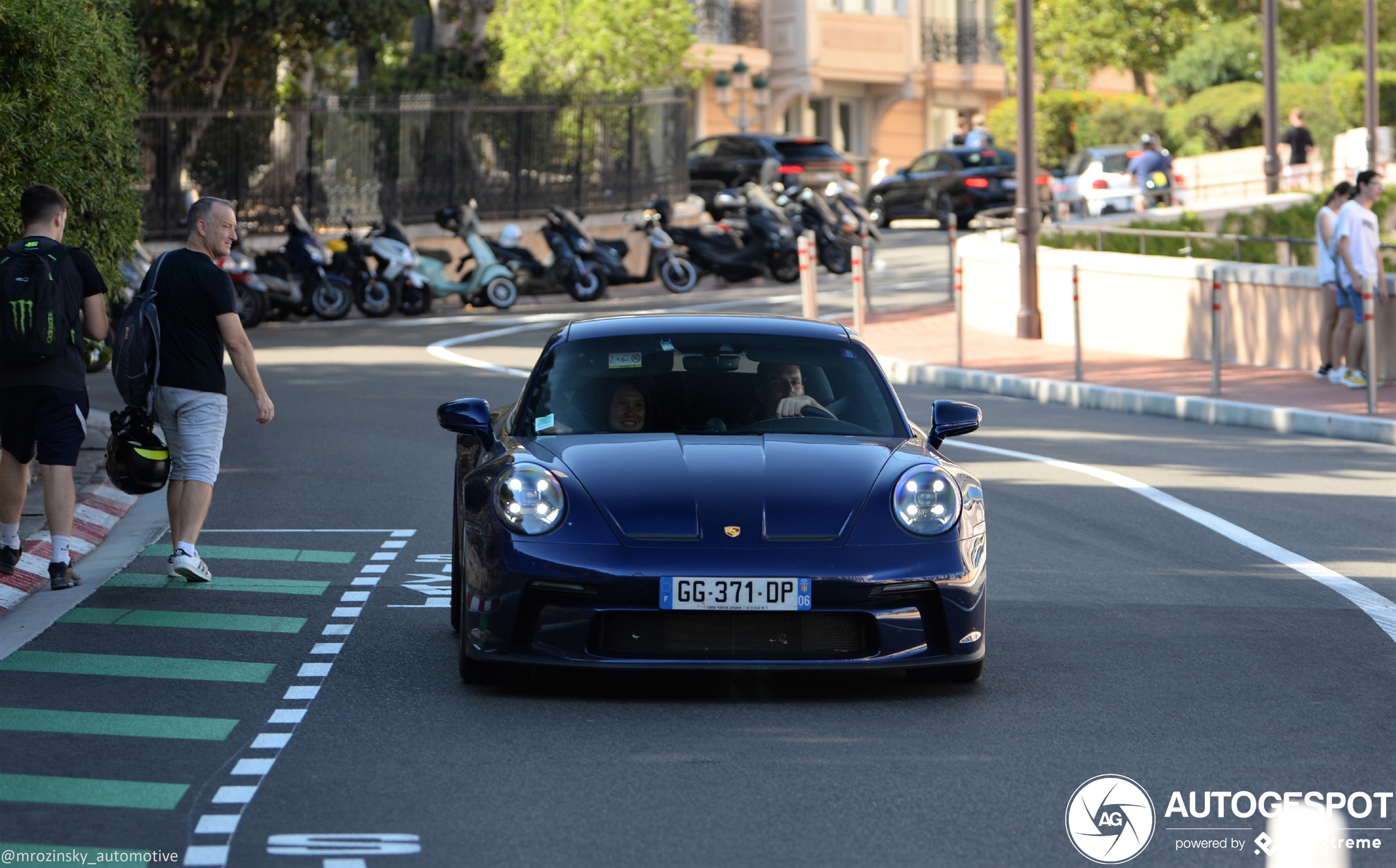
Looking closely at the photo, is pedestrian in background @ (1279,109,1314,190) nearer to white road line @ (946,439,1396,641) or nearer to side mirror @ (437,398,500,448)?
white road line @ (946,439,1396,641)

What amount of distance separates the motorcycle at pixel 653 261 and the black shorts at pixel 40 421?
64.8 feet

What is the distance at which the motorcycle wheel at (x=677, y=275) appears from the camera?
29219 mm

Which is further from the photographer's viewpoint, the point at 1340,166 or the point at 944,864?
the point at 1340,166

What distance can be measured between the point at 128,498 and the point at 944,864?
26.9 ft

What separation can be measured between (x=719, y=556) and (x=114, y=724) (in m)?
2.02

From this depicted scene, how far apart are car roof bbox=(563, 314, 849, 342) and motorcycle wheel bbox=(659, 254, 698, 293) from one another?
20670 mm

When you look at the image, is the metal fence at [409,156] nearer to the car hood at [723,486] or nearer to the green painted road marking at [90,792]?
the car hood at [723,486]

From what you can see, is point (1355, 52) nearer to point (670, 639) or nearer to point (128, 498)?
point (128, 498)

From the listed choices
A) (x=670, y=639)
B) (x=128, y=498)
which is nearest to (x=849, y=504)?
(x=670, y=639)

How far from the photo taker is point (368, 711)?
685cm

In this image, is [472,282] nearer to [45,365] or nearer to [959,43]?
[45,365]

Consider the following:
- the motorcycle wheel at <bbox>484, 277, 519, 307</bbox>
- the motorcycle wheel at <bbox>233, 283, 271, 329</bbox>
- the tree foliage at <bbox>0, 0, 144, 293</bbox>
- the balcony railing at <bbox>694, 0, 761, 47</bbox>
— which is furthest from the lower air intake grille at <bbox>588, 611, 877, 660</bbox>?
the balcony railing at <bbox>694, 0, 761, 47</bbox>

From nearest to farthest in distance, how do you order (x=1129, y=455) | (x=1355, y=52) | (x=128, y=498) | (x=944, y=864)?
(x=944, y=864) < (x=128, y=498) < (x=1129, y=455) < (x=1355, y=52)

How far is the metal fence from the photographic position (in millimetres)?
29625
